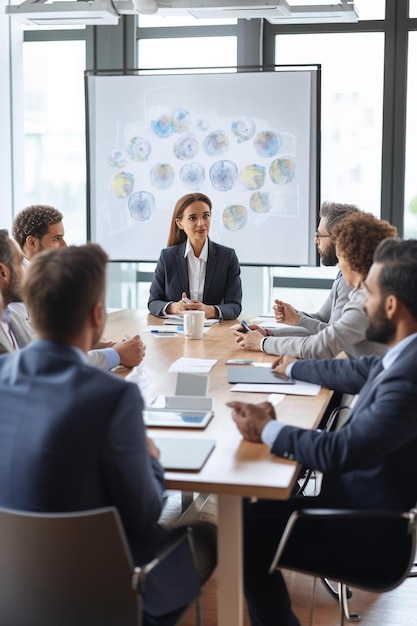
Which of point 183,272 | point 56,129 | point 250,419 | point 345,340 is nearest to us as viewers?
point 250,419

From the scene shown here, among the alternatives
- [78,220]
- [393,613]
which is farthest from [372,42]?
[393,613]

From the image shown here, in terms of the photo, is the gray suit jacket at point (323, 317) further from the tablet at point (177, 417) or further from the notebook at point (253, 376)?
the tablet at point (177, 417)

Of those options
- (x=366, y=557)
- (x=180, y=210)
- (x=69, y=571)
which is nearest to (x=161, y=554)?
(x=69, y=571)

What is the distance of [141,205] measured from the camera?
648 cm

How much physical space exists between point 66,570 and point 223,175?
477cm

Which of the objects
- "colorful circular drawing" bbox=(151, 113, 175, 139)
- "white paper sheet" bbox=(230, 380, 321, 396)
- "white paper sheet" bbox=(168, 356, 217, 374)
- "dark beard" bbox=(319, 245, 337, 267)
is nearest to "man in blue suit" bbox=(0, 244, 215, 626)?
"white paper sheet" bbox=(230, 380, 321, 396)

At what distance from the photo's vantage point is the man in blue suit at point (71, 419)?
181 centimetres

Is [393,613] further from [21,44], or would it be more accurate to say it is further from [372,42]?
[21,44]

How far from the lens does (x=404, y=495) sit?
7.61ft

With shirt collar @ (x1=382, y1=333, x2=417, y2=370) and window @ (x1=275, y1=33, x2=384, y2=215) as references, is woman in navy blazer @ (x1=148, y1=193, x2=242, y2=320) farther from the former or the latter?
shirt collar @ (x1=382, y1=333, x2=417, y2=370)

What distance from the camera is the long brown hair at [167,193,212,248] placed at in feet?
16.4

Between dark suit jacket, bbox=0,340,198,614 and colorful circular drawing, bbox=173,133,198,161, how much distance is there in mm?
4611

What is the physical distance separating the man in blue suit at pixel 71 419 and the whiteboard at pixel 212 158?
4360 millimetres

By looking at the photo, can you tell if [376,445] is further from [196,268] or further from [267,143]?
[267,143]
